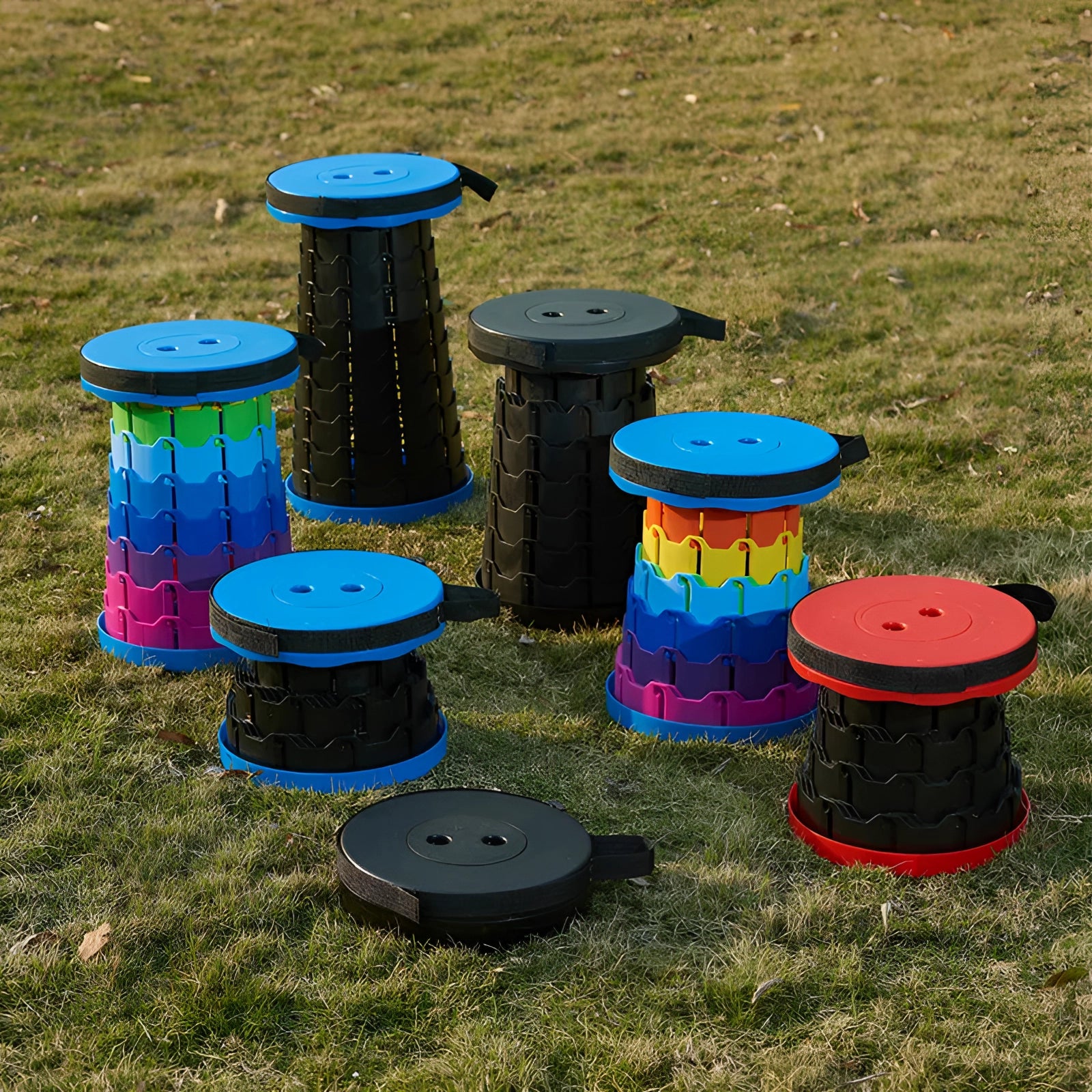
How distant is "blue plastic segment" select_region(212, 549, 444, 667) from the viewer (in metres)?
4.10

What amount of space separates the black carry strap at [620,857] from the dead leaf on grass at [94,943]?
1174mm

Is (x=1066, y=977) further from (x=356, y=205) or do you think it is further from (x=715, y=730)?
(x=356, y=205)

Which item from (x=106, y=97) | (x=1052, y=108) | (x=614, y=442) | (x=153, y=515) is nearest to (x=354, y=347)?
(x=153, y=515)

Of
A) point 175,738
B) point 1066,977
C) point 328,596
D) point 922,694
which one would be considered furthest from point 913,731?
point 175,738

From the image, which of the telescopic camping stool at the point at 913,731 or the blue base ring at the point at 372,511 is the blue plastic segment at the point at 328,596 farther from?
the blue base ring at the point at 372,511

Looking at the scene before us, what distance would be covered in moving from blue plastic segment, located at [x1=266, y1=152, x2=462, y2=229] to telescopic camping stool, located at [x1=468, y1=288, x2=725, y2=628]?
76cm

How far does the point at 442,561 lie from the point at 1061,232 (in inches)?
201

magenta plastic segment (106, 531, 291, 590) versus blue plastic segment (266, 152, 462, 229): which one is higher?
blue plastic segment (266, 152, 462, 229)

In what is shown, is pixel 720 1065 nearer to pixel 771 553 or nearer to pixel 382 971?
pixel 382 971

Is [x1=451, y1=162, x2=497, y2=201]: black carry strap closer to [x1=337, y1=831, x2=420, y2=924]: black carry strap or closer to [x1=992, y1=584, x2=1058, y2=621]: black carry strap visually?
[x1=992, y1=584, x2=1058, y2=621]: black carry strap

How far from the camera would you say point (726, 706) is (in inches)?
178

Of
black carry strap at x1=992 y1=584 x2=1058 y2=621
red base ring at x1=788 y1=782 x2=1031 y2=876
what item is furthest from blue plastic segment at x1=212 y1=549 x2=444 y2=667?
black carry strap at x1=992 y1=584 x2=1058 y2=621

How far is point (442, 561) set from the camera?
5914mm

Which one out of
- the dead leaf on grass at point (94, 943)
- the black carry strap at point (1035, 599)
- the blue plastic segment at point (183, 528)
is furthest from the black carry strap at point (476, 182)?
the dead leaf on grass at point (94, 943)
